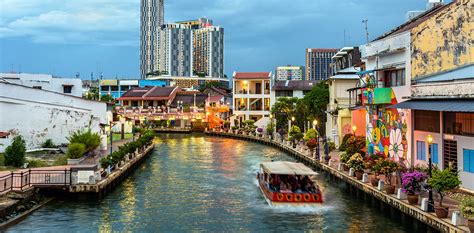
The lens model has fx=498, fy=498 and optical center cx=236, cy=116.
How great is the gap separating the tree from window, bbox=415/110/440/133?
108ft

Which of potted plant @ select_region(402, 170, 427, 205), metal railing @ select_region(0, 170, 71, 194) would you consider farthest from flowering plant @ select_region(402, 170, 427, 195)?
metal railing @ select_region(0, 170, 71, 194)

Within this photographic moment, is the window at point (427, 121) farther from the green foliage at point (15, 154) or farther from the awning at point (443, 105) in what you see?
the green foliage at point (15, 154)

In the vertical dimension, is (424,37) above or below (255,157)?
above

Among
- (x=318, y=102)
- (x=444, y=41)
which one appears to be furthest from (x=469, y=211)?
(x=318, y=102)

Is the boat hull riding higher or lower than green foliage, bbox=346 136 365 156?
lower

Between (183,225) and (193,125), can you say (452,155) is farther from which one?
(193,125)

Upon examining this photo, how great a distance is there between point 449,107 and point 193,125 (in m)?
92.6

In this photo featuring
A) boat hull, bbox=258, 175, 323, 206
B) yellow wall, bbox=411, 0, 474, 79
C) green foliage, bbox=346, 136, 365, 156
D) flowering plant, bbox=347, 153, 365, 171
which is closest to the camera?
boat hull, bbox=258, 175, 323, 206

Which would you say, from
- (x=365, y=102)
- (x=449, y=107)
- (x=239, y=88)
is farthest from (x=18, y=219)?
(x=239, y=88)

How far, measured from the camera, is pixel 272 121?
89.3 m

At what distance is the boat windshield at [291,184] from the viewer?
31.8 meters

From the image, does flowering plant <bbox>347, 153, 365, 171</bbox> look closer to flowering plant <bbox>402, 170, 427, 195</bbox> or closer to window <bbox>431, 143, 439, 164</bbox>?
window <bbox>431, 143, 439, 164</bbox>

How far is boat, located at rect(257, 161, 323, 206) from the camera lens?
100ft

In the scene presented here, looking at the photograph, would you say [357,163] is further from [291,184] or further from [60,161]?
[60,161]
